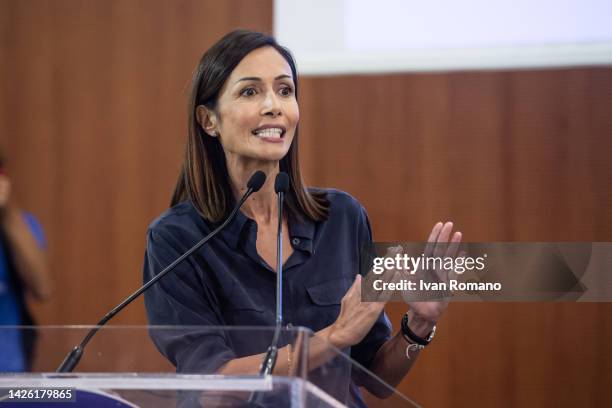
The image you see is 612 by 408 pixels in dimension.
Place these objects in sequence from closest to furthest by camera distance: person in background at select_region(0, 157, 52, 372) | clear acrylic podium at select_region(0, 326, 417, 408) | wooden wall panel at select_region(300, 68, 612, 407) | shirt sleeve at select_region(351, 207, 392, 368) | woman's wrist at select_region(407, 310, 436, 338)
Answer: clear acrylic podium at select_region(0, 326, 417, 408), woman's wrist at select_region(407, 310, 436, 338), shirt sleeve at select_region(351, 207, 392, 368), person in background at select_region(0, 157, 52, 372), wooden wall panel at select_region(300, 68, 612, 407)

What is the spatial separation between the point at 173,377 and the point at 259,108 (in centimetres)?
74

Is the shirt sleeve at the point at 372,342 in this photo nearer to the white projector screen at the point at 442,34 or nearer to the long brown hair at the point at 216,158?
the long brown hair at the point at 216,158

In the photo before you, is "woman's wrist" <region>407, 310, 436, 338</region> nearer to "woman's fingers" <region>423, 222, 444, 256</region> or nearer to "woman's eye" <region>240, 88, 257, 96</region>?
"woman's fingers" <region>423, 222, 444, 256</region>

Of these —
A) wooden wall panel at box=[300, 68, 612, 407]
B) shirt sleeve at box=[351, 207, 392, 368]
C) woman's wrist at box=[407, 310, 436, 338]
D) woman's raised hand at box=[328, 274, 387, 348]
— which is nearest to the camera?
woman's raised hand at box=[328, 274, 387, 348]

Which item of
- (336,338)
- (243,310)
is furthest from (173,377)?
(243,310)

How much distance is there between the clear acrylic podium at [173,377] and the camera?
1.08m

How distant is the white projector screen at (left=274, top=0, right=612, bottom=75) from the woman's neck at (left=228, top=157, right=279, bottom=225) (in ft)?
3.72

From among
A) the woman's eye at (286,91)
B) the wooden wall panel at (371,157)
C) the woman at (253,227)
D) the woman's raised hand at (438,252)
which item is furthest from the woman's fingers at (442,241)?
the wooden wall panel at (371,157)

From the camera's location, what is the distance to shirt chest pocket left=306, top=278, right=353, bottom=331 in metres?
1.65

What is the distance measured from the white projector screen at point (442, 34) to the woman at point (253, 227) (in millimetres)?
1006

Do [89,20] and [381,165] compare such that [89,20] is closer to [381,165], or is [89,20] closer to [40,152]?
[40,152]

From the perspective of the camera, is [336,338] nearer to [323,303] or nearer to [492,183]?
[323,303]

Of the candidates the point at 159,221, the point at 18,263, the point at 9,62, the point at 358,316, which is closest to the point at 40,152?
the point at 9,62

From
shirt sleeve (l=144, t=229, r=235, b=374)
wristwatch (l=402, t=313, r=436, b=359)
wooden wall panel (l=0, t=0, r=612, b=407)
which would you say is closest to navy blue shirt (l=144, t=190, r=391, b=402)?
shirt sleeve (l=144, t=229, r=235, b=374)
